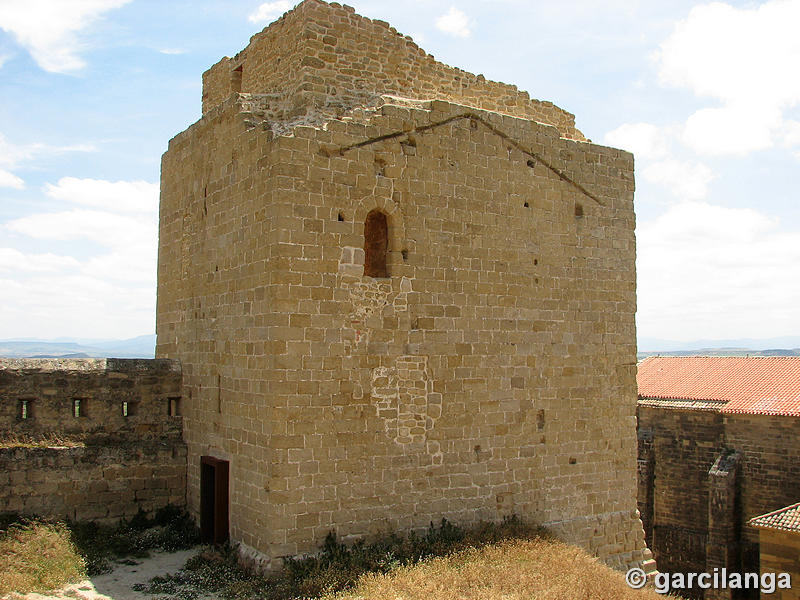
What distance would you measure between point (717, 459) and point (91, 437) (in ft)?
55.7

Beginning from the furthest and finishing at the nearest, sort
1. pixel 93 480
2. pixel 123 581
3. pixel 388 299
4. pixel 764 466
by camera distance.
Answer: pixel 764 466 → pixel 93 480 → pixel 388 299 → pixel 123 581

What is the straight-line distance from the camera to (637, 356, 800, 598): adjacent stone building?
19188 millimetres

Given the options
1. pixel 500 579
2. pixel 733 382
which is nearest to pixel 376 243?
pixel 500 579

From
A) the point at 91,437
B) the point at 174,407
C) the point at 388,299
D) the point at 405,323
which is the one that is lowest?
the point at 91,437

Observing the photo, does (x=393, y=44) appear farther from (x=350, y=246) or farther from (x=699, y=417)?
(x=699, y=417)

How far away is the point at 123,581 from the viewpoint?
8.10 meters

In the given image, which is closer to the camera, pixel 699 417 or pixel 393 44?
pixel 393 44

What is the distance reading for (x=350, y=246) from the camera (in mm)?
8516

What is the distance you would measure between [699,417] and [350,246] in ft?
53.6

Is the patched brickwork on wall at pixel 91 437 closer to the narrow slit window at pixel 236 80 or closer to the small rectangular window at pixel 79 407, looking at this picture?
the small rectangular window at pixel 79 407

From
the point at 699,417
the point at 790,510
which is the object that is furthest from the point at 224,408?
the point at 699,417

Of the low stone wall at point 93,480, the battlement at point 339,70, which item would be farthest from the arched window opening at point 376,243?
the low stone wall at point 93,480

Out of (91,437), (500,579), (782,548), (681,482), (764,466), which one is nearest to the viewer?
(500,579)

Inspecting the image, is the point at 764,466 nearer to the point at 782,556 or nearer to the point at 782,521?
the point at 782,521
